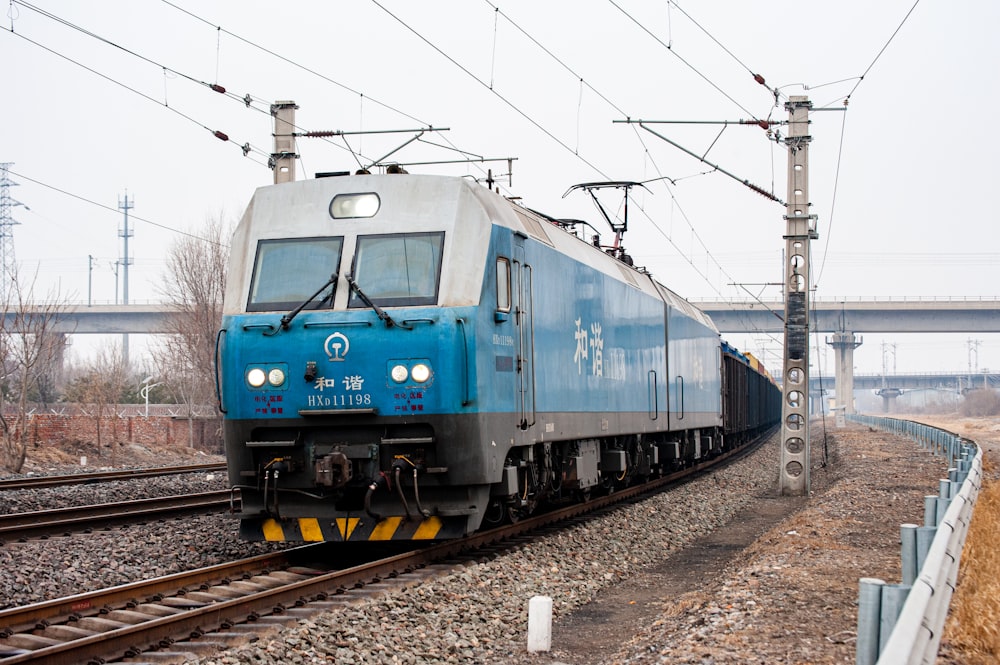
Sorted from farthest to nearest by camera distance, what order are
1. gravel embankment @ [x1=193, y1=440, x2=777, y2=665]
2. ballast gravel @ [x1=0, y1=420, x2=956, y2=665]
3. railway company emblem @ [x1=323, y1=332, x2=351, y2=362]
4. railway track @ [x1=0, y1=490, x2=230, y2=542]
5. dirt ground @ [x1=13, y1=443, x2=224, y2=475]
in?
dirt ground @ [x1=13, y1=443, x2=224, y2=475] → railway track @ [x1=0, y1=490, x2=230, y2=542] → railway company emblem @ [x1=323, y1=332, x2=351, y2=362] → gravel embankment @ [x1=193, y1=440, x2=777, y2=665] → ballast gravel @ [x1=0, y1=420, x2=956, y2=665]

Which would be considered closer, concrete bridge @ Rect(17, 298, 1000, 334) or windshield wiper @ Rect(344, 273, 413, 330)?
windshield wiper @ Rect(344, 273, 413, 330)

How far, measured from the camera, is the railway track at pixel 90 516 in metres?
12.5

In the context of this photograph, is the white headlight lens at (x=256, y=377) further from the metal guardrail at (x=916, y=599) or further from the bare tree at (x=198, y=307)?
the bare tree at (x=198, y=307)

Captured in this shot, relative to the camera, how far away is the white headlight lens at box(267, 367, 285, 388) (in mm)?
10773

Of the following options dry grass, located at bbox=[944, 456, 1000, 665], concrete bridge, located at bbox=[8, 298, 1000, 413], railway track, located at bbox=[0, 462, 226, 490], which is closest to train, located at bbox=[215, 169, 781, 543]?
dry grass, located at bbox=[944, 456, 1000, 665]

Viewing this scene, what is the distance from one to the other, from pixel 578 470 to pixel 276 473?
5.21m

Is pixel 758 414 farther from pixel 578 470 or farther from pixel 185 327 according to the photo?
pixel 578 470

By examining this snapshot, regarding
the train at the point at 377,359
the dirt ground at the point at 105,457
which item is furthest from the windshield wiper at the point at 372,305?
the dirt ground at the point at 105,457

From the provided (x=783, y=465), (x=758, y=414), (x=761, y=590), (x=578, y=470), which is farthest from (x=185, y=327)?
(x=761, y=590)

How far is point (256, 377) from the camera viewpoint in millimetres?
10852

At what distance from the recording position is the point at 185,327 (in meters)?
43.8

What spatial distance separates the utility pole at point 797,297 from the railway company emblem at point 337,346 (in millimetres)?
12748

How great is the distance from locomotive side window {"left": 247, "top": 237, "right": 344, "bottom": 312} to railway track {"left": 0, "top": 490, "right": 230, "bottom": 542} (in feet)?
12.9

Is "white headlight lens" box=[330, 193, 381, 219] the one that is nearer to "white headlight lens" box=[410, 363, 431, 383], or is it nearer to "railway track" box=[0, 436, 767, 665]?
"white headlight lens" box=[410, 363, 431, 383]
